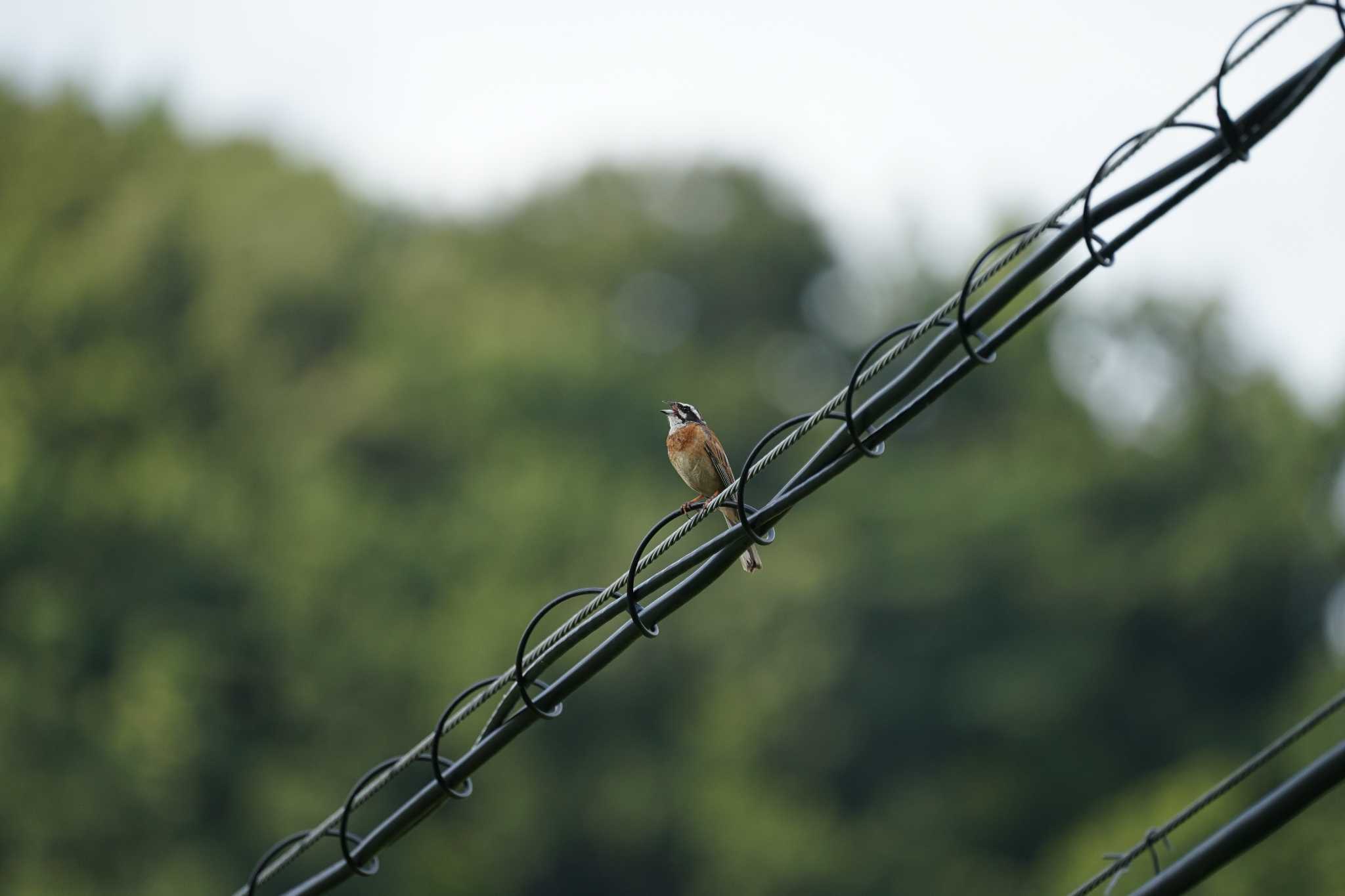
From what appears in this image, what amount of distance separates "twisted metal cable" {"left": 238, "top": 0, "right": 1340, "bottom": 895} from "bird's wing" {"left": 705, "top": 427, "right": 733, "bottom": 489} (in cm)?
302

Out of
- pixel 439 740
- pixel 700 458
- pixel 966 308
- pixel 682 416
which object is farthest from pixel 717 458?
pixel 966 308

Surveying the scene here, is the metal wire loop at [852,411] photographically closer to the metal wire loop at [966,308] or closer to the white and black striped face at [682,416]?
the metal wire loop at [966,308]

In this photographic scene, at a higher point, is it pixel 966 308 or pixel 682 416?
pixel 682 416

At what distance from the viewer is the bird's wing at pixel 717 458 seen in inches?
296

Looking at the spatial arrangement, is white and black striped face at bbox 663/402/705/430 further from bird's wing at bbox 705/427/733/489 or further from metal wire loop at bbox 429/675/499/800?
metal wire loop at bbox 429/675/499/800

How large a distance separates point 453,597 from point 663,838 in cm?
827

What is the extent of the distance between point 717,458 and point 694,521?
3.36 m

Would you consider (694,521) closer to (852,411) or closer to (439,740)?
(852,411)

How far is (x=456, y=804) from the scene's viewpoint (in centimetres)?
3334

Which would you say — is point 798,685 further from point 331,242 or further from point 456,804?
point 331,242

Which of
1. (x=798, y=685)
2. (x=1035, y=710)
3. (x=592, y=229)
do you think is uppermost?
(x=592, y=229)

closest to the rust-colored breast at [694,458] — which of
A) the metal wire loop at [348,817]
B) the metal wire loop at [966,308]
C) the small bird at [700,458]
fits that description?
the small bird at [700,458]

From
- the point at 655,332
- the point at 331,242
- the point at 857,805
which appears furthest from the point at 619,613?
the point at 655,332

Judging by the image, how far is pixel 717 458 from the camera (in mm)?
7574
